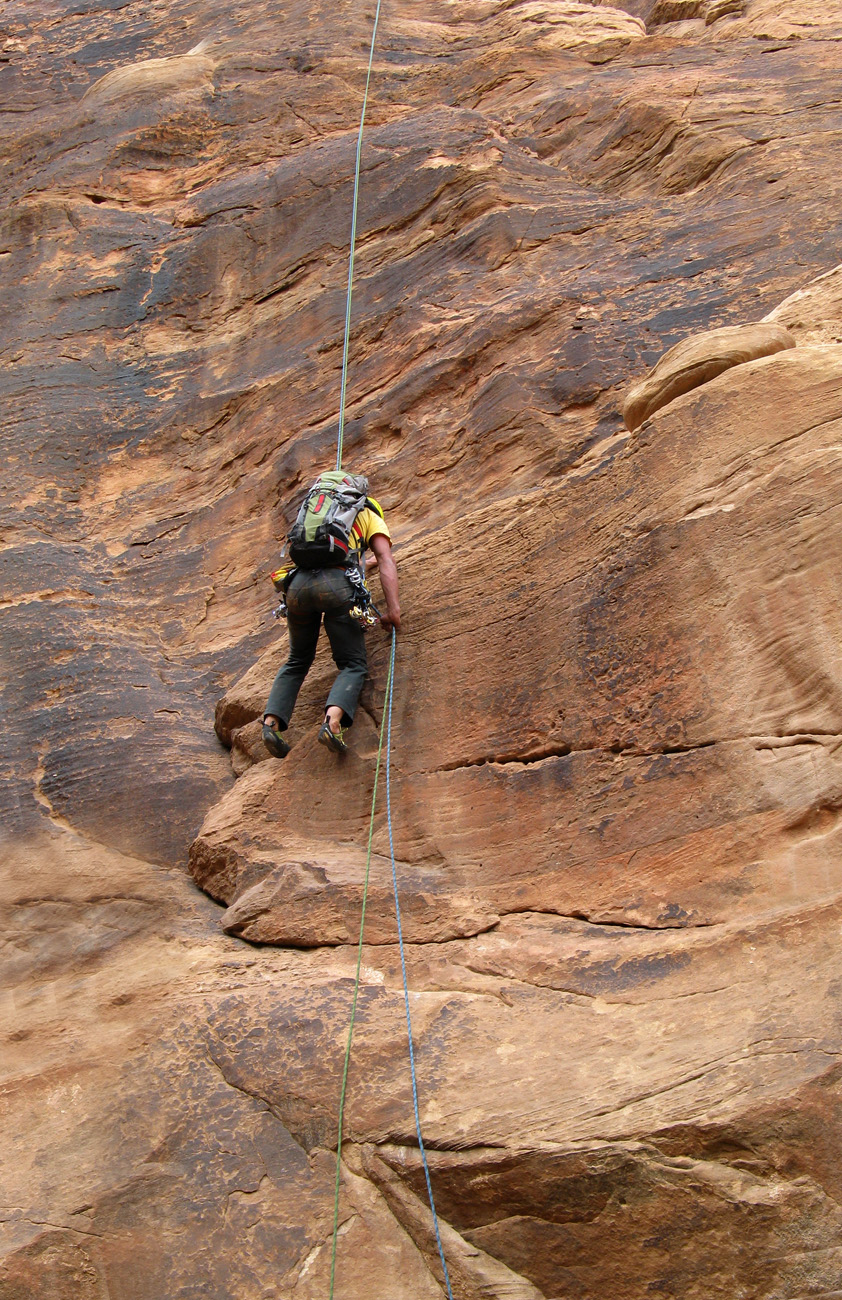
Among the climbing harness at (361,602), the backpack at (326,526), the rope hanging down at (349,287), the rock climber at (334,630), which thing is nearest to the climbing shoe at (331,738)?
the rock climber at (334,630)

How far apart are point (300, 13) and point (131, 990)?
13.0 m

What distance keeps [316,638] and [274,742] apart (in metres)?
0.81

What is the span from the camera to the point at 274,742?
7.46 m

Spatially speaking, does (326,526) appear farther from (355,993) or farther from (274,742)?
(355,993)

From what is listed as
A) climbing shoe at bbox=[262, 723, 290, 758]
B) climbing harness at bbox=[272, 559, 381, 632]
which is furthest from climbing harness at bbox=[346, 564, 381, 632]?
climbing shoe at bbox=[262, 723, 290, 758]

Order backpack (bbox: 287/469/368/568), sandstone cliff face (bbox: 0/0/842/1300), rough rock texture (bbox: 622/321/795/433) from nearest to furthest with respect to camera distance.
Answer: sandstone cliff face (bbox: 0/0/842/1300), rough rock texture (bbox: 622/321/795/433), backpack (bbox: 287/469/368/568)

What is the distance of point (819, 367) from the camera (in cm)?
675

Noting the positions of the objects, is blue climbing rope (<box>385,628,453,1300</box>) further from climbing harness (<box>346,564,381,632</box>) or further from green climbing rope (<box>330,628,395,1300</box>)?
climbing harness (<box>346,564,381,632</box>)

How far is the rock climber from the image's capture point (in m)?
7.47

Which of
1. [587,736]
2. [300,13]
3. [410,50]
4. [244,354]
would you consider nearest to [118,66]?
[300,13]

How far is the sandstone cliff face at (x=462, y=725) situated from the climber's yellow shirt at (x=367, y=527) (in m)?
0.35

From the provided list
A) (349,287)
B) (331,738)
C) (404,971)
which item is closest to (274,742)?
(331,738)

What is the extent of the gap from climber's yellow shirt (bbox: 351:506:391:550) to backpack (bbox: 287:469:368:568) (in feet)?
0.27

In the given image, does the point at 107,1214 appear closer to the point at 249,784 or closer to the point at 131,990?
the point at 131,990
